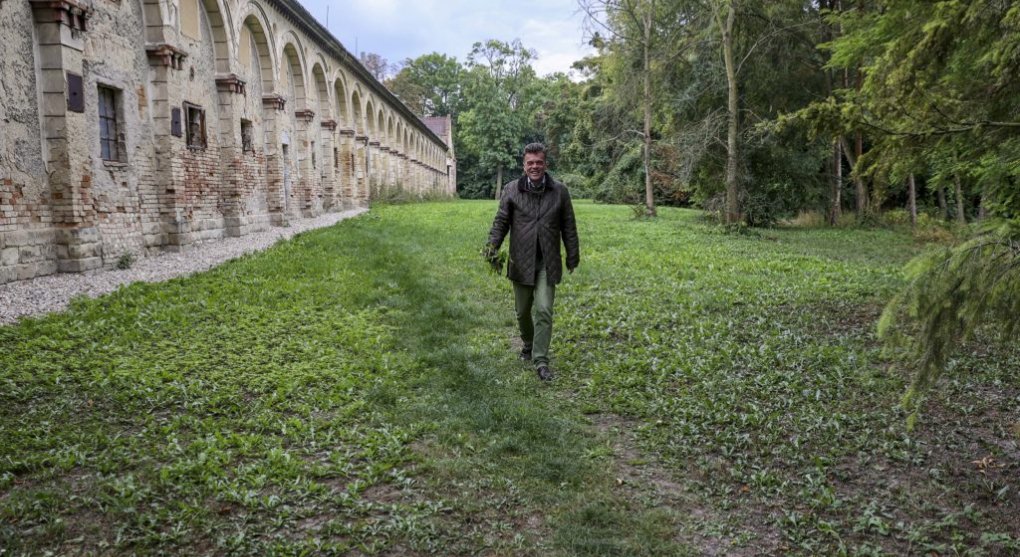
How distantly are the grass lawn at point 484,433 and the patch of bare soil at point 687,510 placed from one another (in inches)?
0.6

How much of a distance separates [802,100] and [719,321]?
17326 millimetres

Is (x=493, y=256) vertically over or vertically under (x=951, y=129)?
under

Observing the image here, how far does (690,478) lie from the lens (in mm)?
4070

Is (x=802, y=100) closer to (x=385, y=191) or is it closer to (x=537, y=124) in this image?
(x=385, y=191)

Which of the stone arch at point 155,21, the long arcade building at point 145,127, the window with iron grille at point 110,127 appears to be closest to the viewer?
the long arcade building at point 145,127

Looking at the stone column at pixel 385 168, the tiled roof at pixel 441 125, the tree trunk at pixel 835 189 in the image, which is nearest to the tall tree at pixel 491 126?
the tiled roof at pixel 441 125

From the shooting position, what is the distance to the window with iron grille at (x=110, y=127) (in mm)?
12070

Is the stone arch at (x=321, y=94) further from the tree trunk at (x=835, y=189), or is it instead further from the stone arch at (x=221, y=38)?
the tree trunk at (x=835, y=189)

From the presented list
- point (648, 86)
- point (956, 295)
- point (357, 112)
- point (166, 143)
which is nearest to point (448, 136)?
point (357, 112)

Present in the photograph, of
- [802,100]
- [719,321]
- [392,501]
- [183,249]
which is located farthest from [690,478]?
[802,100]

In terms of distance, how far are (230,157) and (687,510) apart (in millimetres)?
16367

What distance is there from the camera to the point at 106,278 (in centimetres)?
1032

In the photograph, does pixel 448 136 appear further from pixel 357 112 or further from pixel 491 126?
pixel 357 112

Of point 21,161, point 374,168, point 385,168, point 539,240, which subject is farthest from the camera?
point 385,168
